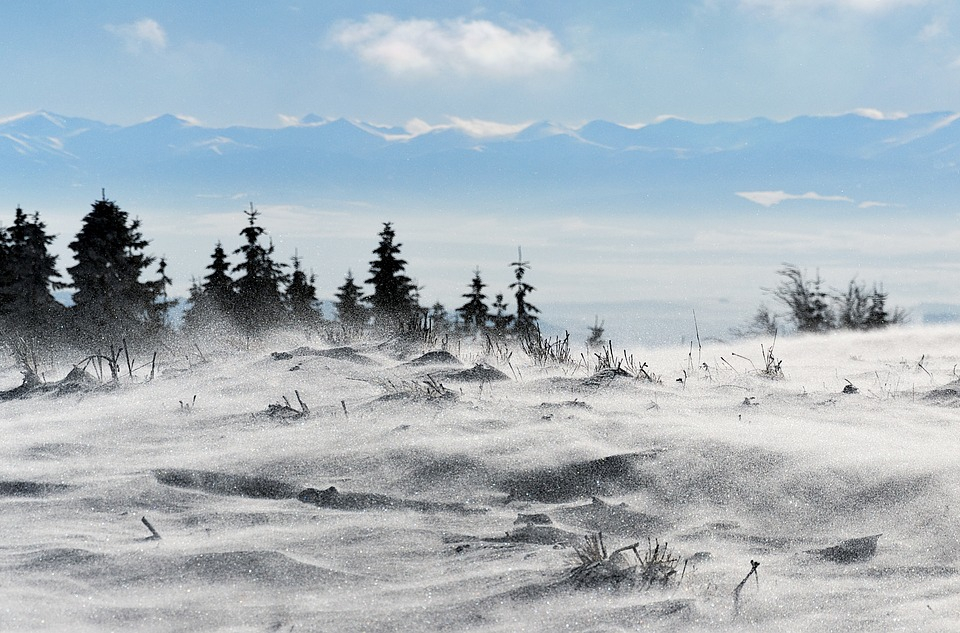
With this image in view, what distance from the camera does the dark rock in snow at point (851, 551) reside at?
2.45m

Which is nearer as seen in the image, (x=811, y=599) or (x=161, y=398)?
(x=811, y=599)

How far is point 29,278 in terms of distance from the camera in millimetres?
27688

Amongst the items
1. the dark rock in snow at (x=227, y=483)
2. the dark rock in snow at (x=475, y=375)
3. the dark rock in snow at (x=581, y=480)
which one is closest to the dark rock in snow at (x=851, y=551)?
the dark rock in snow at (x=581, y=480)

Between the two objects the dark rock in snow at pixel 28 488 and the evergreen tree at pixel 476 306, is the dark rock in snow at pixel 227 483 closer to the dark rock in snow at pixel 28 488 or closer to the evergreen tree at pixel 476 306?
the dark rock in snow at pixel 28 488

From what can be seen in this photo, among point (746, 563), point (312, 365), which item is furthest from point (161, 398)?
point (746, 563)

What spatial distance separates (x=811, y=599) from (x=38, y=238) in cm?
3151

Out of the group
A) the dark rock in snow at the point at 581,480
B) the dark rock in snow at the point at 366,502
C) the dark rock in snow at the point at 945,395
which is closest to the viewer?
the dark rock in snow at the point at 366,502

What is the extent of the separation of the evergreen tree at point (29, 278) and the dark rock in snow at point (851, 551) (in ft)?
95.5

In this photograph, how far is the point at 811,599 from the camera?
7.19 ft

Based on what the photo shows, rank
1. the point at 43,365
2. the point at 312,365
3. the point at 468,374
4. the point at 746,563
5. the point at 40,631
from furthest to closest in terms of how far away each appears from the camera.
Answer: the point at 43,365 < the point at 312,365 < the point at 468,374 < the point at 746,563 < the point at 40,631

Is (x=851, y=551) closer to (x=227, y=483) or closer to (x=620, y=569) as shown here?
(x=620, y=569)

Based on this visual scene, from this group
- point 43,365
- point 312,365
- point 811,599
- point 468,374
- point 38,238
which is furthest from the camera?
point 38,238

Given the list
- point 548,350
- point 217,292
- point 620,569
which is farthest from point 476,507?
point 217,292

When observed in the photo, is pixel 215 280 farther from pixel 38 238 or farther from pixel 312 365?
pixel 312 365
